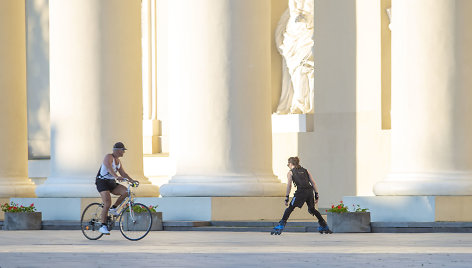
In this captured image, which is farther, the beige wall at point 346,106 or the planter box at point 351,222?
the beige wall at point 346,106

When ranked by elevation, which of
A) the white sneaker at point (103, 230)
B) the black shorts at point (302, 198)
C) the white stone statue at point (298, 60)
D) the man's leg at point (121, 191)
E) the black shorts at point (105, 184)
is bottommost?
the white sneaker at point (103, 230)

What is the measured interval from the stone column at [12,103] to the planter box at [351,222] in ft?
50.6

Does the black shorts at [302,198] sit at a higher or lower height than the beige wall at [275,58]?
lower

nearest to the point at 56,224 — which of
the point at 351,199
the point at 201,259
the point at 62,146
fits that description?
the point at 62,146

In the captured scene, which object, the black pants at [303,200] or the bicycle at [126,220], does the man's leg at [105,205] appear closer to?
the bicycle at [126,220]

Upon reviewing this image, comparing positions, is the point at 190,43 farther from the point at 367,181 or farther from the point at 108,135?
the point at 367,181

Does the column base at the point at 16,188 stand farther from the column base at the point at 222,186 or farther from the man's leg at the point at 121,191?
the man's leg at the point at 121,191

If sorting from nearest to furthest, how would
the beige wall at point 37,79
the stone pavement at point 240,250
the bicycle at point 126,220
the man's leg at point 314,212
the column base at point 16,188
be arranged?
the stone pavement at point 240,250 → the bicycle at point 126,220 → the man's leg at point 314,212 → the column base at point 16,188 → the beige wall at point 37,79

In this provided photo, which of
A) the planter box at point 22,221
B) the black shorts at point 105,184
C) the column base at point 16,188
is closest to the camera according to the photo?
the black shorts at point 105,184

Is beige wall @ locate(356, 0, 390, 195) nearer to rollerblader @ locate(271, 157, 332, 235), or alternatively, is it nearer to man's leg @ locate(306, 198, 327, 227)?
rollerblader @ locate(271, 157, 332, 235)

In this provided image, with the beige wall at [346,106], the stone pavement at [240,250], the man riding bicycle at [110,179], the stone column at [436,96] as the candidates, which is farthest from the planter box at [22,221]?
the stone column at [436,96]

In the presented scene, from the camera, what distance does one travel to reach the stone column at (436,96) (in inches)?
1372

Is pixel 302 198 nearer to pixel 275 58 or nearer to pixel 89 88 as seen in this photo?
pixel 89 88

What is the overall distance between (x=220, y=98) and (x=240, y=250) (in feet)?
38.3
